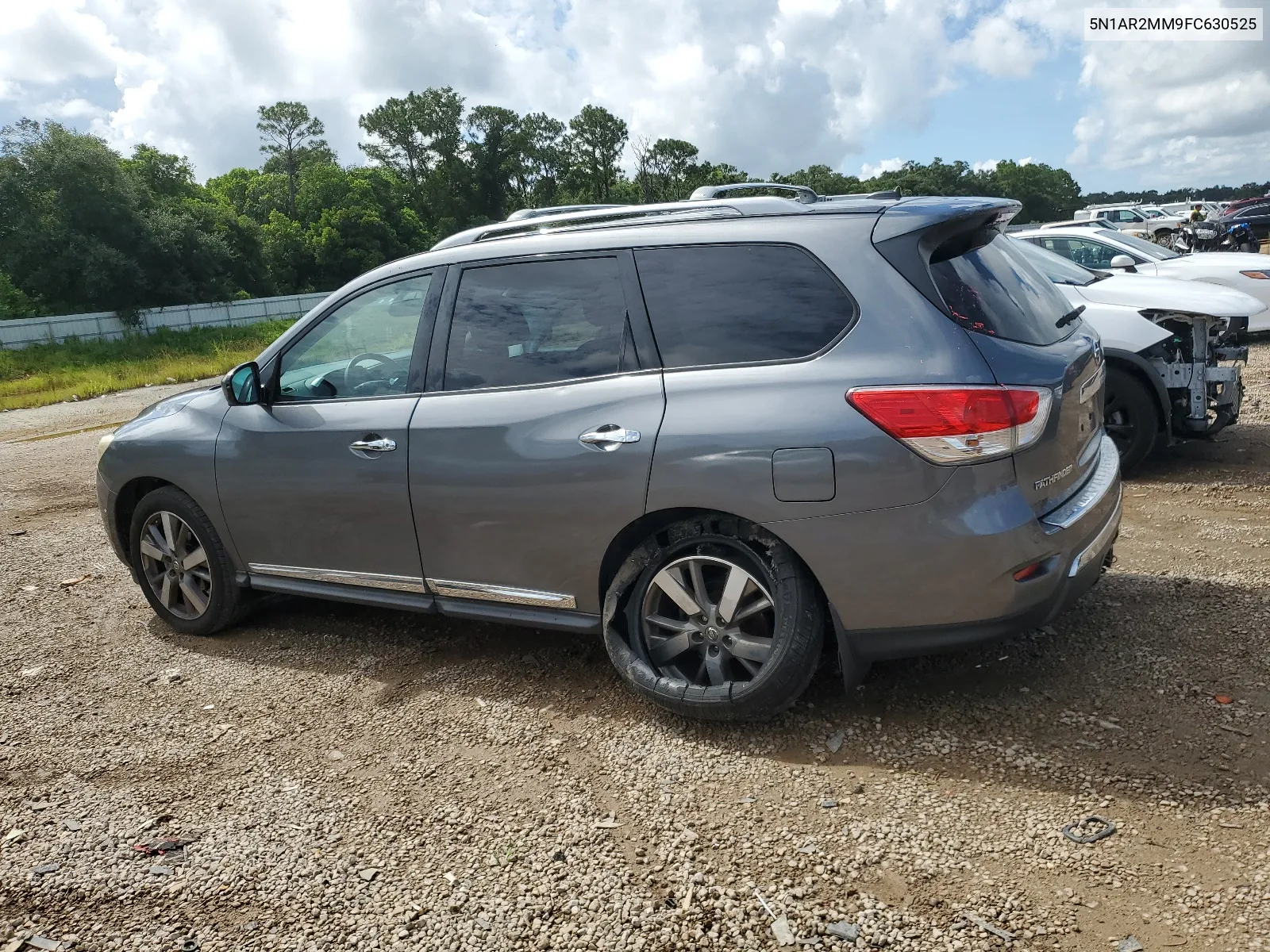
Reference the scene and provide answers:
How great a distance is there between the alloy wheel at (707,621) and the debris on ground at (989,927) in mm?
1084

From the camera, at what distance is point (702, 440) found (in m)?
3.42

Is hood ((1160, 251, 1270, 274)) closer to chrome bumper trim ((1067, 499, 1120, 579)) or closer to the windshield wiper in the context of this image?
the windshield wiper

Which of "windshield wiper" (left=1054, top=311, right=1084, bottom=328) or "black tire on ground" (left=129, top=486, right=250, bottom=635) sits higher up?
"windshield wiper" (left=1054, top=311, right=1084, bottom=328)

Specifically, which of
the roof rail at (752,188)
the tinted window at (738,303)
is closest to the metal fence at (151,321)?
the roof rail at (752,188)

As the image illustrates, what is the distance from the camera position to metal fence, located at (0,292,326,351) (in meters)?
33.4

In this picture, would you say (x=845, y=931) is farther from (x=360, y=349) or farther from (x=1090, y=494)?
(x=360, y=349)

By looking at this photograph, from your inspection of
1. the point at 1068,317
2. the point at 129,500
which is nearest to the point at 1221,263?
the point at 1068,317

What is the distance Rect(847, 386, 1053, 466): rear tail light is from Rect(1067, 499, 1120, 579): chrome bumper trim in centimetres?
52

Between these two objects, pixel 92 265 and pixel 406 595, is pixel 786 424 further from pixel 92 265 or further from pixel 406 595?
pixel 92 265

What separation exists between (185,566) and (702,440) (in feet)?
9.92

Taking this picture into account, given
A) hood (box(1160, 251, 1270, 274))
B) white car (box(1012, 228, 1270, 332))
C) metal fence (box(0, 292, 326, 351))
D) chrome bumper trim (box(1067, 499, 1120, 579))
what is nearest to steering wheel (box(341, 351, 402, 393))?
chrome bumper trim (box(1067, 499, 1120, 579))

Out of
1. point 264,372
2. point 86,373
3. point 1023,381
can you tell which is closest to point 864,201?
point 1023,381

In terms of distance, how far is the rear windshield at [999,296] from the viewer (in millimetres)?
3336

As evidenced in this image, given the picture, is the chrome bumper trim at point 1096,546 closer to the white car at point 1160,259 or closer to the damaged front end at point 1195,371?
the damaged front end at point 1195,371
